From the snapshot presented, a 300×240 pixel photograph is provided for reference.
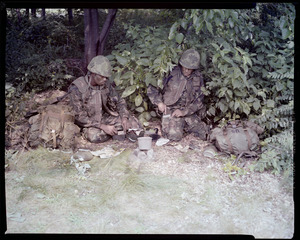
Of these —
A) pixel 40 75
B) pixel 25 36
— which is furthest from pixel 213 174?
pixel 25 36

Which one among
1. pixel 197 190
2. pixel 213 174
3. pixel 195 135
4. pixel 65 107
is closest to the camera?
pixel 197 190

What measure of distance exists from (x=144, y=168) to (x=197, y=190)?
81 cm

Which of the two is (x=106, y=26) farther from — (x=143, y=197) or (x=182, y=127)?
(x=143, y=197)

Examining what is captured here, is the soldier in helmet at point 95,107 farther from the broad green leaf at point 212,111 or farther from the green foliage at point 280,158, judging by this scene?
the green foliage at point 280,158

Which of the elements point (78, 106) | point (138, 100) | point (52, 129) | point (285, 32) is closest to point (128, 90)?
point (138, 100)

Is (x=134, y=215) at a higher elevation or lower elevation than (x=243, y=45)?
lower

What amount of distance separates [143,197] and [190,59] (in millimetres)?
2489

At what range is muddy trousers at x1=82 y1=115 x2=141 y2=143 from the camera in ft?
15.2

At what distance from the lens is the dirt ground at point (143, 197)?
2.89 m

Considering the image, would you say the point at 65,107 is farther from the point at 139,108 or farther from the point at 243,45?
the point at 243,45

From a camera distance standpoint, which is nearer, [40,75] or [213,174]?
[213,174]

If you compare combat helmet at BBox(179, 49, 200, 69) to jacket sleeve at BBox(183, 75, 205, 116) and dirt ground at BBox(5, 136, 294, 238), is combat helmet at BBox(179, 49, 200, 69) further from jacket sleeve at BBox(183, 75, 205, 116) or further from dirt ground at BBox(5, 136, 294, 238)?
dirt ground at BBox(5, 136, 294, 238)

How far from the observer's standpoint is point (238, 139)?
165 inches
